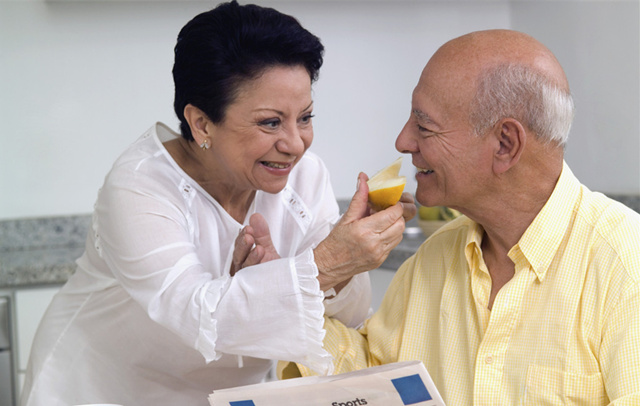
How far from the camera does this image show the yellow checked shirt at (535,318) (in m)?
1.19

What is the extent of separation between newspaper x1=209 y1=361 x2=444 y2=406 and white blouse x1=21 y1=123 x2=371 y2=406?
10 centimetres

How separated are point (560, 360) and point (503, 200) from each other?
31 centimetres

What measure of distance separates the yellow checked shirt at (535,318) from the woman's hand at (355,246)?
22 cm

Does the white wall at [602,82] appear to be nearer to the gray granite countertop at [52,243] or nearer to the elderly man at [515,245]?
the gray granite countertop at [52,243]

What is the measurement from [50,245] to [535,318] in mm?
2399

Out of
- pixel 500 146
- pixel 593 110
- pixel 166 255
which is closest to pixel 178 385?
A: pixel 166 255

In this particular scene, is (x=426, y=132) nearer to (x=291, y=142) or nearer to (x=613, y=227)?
(x=291, y=142)

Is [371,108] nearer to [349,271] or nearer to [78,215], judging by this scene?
[78,215]

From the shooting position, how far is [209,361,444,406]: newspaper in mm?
1110

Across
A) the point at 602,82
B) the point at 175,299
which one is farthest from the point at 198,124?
the point at 602,82

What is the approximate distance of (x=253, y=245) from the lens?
1.53 meters

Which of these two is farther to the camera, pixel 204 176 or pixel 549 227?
pixel 204 176

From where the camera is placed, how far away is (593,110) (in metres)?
2.98

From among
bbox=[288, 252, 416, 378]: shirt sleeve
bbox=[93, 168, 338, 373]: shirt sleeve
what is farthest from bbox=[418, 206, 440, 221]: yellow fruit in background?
bbox=[93, 168, 338, 373]: shirt sleeve
